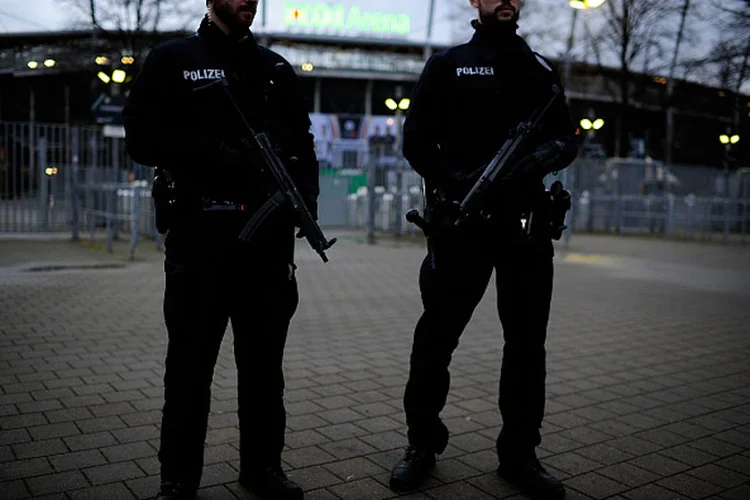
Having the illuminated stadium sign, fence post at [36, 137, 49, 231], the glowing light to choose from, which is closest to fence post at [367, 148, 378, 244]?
the glowing light

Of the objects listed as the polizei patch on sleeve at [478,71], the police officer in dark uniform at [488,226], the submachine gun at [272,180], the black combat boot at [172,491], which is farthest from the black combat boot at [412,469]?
the polizei patch on sleeve at [478,71]

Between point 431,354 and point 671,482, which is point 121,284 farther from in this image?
point 671,482

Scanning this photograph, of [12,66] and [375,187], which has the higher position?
[12,66]

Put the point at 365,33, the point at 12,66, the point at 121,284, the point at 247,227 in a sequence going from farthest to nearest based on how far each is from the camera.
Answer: the point at 365,33, the point at 12,66, the point at 121,284, the point at 247,227

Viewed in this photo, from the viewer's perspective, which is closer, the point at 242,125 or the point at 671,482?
the point at 242,125

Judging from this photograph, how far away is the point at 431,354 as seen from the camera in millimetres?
3484

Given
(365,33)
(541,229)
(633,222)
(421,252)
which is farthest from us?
(365,33)

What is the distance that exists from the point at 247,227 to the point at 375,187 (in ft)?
50.2

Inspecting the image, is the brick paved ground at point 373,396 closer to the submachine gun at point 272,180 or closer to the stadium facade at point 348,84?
the submachine gun at point 272,180

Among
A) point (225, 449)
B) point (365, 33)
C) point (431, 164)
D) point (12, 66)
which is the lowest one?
point (225, 449)

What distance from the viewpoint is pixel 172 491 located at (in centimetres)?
301

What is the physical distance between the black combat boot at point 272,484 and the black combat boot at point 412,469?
16.8 inches

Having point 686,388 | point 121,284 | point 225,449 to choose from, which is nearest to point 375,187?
point 121,284

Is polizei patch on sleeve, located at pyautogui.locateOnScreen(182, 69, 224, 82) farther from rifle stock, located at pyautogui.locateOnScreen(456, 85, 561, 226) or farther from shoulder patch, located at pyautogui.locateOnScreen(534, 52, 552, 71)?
shoulder patch, located at pyautogui.locateOnScreen(534, 52, 552, 71)
